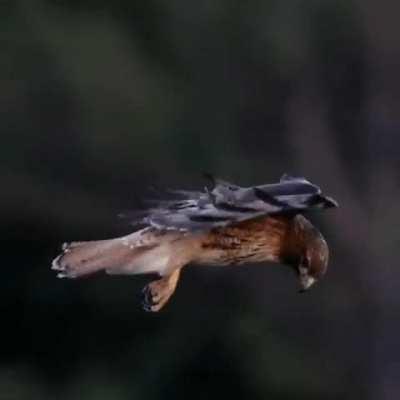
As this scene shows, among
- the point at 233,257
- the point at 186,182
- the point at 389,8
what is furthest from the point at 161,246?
the point at 389,8

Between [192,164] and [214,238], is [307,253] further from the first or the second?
[192,164]

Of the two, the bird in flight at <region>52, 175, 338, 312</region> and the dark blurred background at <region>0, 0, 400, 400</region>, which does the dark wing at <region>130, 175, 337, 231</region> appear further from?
the dark blurred background at <region>0, 0, 400, 400</region>

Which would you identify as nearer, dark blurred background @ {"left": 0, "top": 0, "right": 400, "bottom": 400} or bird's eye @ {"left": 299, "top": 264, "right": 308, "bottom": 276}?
bird's eye @ {"left": 299, "top": 264, "right": 308, "bottom": 276}

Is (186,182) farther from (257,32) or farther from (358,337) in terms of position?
(358,337)

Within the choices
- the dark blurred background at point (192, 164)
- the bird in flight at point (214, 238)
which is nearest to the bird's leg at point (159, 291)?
the bird in flight at point (214, 238)

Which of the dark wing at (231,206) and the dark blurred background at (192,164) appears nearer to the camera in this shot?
the dark wing at (231,206)

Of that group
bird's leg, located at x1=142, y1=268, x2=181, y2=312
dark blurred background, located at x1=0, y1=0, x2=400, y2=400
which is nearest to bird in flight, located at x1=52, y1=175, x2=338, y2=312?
bird's leg, located at x1=142, y1=268, x2=181, y2=312

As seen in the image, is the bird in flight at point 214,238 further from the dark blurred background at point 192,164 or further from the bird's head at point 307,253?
the dark blurred background at point 192,164
